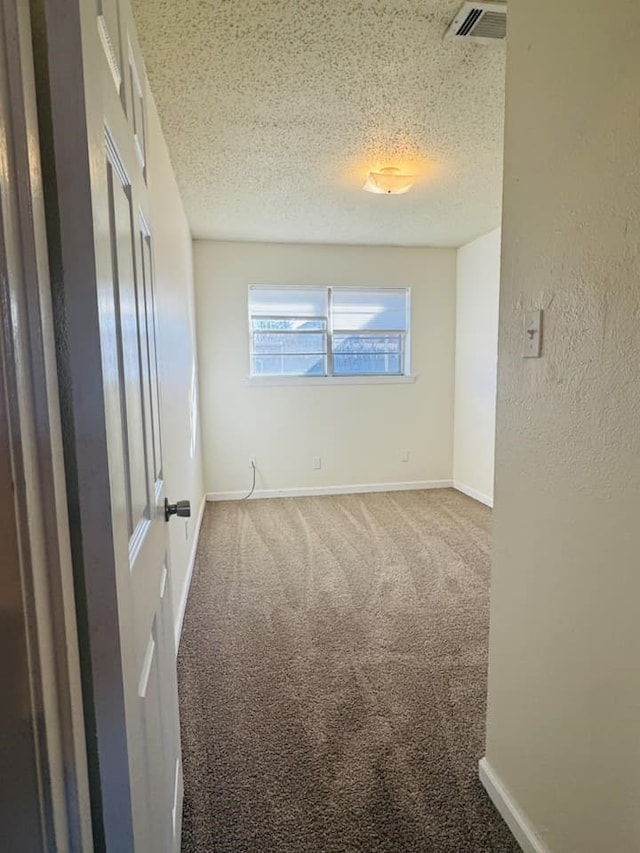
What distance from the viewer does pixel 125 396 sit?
784mm

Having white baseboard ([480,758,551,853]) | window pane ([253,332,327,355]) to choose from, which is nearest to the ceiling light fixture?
window pane ([253,332,327,355])

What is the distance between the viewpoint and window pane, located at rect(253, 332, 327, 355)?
4.61m

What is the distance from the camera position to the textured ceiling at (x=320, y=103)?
5.30ft

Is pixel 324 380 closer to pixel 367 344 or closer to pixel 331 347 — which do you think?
pixel 331 347

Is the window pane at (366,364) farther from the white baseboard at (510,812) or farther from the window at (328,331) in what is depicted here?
the white baseboard at (510,812)

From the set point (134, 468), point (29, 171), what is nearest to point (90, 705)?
point (134, 468)

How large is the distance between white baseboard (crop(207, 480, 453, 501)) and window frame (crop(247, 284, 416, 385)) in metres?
1.08

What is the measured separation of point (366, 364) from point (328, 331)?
0.52 m

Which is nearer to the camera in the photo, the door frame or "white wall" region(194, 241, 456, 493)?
the door frame

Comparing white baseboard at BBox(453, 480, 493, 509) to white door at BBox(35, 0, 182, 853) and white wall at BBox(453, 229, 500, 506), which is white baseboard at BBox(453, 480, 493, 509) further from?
white door at BBox(35, 0, 182, 853)

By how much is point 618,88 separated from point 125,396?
1100mm

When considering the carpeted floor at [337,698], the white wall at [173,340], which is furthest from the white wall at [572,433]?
the white wall at [173,340]

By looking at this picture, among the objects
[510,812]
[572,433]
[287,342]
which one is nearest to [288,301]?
[287,342]

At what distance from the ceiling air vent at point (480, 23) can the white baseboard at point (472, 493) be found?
334 cm
